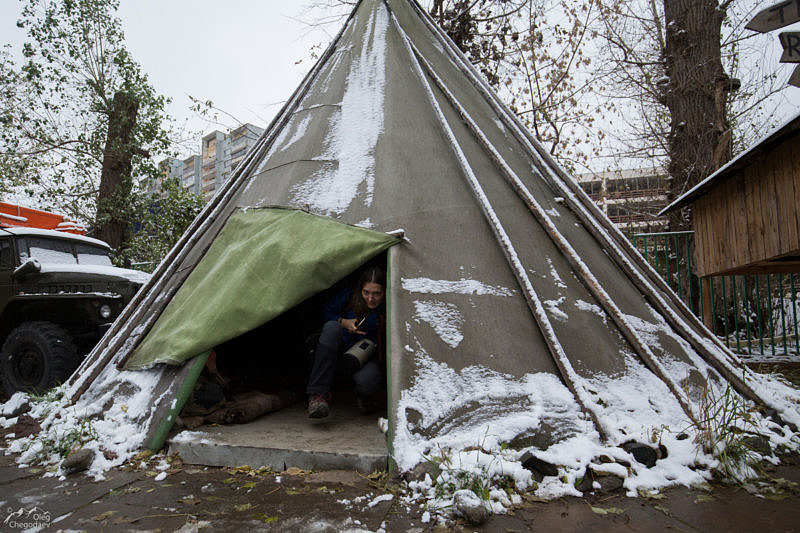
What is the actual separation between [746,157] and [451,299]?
295 cm

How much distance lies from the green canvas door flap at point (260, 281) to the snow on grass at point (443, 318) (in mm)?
517

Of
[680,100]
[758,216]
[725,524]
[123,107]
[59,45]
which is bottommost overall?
[725,524]

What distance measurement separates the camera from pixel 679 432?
8.82 ft

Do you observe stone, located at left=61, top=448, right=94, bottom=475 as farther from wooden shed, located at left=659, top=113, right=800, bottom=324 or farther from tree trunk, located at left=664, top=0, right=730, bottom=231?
tree trunk, located at left=664, top=0, right=730, bottom=231

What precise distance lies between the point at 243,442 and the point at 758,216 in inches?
178

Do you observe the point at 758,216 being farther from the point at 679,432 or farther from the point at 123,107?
the point at 123,107

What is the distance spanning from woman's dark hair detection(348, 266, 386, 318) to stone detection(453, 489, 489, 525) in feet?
5.73

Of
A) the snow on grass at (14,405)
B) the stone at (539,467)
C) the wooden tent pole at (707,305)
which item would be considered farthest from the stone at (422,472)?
the wooden tent pole at (707,305)

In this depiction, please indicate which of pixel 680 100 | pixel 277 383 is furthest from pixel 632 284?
pixel 680 100

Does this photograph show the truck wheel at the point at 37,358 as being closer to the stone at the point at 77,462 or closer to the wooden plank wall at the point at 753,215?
the stone at the point at 77,462

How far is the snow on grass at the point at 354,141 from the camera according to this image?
12.2ft

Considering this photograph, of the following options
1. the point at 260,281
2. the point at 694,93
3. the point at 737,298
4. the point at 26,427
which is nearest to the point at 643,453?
the point at 260,281

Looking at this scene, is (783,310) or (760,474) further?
(783,310)

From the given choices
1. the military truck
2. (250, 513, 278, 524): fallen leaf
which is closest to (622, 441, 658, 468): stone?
(250, 513, 278, 524): fallen leaf
